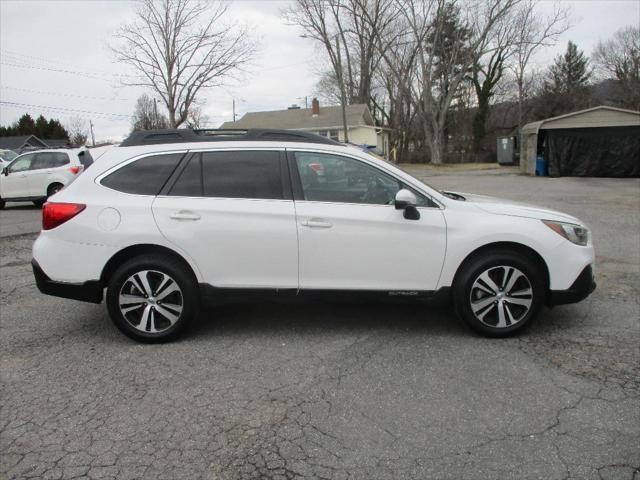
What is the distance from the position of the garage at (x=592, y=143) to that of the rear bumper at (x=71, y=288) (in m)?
24.9

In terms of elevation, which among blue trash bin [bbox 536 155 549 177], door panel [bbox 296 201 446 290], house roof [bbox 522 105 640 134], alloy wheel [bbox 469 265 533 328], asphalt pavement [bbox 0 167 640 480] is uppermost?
house roof [bbox 522 105 640 134]

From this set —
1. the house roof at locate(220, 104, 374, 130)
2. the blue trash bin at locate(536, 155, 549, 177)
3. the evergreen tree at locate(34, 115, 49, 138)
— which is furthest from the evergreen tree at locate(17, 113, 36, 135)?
the blue trash bin at locate(536, 155, 549, 177)

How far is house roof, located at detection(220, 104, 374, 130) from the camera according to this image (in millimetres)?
45688

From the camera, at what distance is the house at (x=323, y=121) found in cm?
4559

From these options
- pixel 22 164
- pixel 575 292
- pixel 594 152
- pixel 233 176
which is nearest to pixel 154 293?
pixel 233 176

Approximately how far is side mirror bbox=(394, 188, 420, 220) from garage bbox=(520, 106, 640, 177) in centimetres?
2350

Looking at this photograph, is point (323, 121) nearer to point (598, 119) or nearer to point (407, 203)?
point (598, 119)

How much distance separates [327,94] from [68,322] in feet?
184

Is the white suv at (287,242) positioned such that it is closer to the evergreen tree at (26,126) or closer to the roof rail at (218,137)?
the roof rail at (218,137)

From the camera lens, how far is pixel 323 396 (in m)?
3.39

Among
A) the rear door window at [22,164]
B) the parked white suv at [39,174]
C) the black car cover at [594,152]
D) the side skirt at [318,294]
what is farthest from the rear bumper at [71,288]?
the black car cover at [594,152]

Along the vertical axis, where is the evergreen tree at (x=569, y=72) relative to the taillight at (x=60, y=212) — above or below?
above

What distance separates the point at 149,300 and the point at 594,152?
25.4 m

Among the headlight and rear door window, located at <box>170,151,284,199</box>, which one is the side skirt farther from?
the headlight
